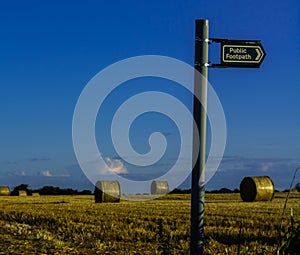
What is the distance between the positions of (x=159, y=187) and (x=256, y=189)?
29.6 ft

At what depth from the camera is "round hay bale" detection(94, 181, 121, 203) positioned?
2669cm

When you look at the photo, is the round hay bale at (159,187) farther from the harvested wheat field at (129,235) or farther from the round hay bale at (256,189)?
the harvested wheat field at (129,235)

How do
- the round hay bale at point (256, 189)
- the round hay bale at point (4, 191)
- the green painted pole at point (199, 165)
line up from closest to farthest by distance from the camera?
1. the green painted pole at point (199, 165)
2. the round hay bale at point (256, 189)
3. the round hay bale at point (4, 191)

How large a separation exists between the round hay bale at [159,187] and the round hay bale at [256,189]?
25.5ft

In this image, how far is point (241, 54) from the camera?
236 inches

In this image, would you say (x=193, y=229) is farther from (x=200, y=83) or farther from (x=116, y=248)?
(x=116, y=248)

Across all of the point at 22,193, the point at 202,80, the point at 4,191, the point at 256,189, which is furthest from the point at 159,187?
the point at 202,80

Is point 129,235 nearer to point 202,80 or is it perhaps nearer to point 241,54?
point 202,80

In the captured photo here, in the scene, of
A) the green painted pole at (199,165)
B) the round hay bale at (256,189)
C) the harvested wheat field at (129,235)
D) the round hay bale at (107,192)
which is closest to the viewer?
the green painted pole at (199,165)

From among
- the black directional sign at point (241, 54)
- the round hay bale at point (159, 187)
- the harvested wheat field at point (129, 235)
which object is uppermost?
the black directional sign at point (241, 54)

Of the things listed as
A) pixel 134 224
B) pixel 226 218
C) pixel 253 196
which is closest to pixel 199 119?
pixel 134 224

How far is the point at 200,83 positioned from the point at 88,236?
213 inches

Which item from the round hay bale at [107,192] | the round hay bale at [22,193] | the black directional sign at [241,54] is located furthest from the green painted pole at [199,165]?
the round hay bale at [22,193]

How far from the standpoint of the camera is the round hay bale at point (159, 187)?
34.1 m
